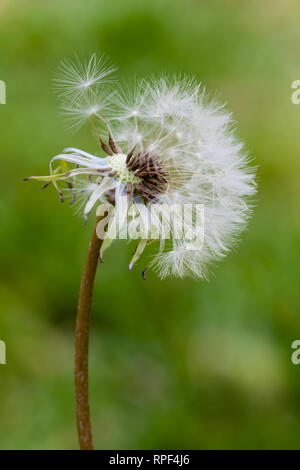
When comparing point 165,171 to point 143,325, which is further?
point 143,325

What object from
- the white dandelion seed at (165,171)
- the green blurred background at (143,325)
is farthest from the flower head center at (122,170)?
the green blurred background at (143,325)

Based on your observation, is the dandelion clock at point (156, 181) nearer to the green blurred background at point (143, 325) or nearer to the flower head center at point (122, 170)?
the flower head center at point (122, 170)

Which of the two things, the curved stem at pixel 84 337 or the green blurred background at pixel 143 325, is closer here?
the curved stem at pixel 84 337

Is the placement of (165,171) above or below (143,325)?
above

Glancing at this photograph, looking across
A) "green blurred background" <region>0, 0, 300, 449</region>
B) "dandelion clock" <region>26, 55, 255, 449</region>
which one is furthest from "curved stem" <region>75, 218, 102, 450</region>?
"green blurred background" <region>0, 0, 300, 449</region>

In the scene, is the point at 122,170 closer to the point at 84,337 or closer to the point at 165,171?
the point at 165,171

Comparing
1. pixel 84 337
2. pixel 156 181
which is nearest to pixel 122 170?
pixel 156 181
